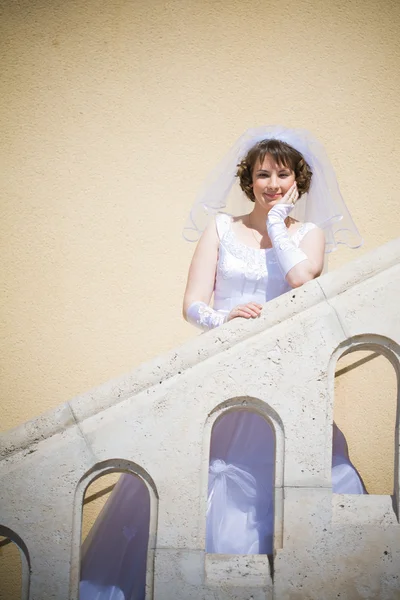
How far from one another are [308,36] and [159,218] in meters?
1.32

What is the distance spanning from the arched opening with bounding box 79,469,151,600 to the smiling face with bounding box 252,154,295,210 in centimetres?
122

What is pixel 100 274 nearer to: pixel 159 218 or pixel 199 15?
pixel 159 218

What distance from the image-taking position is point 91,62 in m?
4.54

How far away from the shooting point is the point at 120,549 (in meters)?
2.82

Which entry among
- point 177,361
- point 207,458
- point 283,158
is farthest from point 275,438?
point 283,158

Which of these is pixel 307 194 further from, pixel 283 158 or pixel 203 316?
pixel 203 316

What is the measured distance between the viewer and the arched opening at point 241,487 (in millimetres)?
2627

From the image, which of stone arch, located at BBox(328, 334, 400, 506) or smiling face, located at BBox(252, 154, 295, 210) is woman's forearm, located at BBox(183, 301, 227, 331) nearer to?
smiling face, located at BBox(252, 154, 295, 210)

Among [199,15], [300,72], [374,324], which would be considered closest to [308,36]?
Result: [300,72]

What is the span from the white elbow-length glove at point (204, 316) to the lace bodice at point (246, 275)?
0.39 feet

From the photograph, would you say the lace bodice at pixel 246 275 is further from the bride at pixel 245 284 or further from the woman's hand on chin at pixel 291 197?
the woman's hand on chin at pixel 291 197

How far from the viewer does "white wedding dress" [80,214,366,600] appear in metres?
2.65

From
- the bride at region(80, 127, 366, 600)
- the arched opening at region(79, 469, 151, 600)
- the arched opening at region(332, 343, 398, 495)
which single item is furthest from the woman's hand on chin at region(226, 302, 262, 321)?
the arched opening at region(332, 343, 398, 495)

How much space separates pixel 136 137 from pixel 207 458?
8.39 feet
